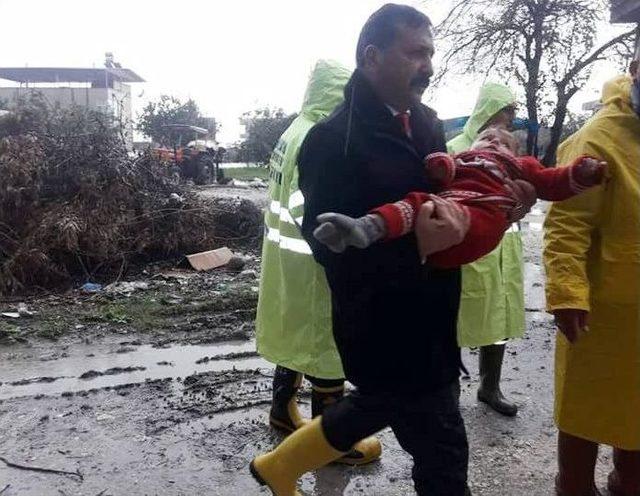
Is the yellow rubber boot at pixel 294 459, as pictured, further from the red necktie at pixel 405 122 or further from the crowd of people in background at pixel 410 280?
the red necktie at pixel 405 122

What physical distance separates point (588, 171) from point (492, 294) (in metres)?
1.44

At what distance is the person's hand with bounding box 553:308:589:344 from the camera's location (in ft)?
7.35

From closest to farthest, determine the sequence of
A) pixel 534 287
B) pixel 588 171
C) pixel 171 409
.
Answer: pixel 588 171 < pixel 171 409 < pixel 534 287

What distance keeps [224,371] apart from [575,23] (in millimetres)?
13851

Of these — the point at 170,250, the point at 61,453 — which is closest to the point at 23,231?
the point at 170,250

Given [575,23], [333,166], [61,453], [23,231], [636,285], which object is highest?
[575,23]

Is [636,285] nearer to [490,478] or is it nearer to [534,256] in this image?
[490,478]

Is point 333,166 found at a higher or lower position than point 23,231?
higher

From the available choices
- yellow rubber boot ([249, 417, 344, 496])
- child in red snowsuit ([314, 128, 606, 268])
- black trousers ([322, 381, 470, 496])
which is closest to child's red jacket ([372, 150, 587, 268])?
child in red snowsuit ([314, 128, 606, 268])

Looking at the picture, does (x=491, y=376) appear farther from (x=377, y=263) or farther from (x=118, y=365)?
(x=118, y=365)

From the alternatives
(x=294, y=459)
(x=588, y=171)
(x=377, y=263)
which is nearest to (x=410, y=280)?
(x=377, y=263)

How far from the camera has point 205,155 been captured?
1892 centimetres

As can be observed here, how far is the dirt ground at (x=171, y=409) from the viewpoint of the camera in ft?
9.38

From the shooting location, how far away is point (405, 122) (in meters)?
1.95
